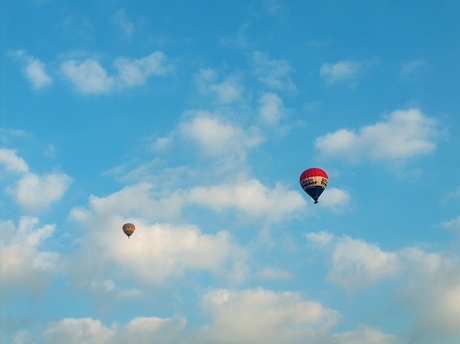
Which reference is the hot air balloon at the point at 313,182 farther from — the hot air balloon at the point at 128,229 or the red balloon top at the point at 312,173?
the hot air balloon at the point at 128,229

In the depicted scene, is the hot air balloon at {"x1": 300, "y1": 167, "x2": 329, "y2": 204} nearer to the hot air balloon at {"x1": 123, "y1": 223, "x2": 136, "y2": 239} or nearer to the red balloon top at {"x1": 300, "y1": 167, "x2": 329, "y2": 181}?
the red balloon top at {"x1": 300, "y1": 167, "x2": 329, "y2": 181}

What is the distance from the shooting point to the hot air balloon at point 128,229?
131 m

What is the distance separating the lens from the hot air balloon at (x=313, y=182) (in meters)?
107

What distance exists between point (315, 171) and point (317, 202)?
6107 millimetres

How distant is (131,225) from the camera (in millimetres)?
132750

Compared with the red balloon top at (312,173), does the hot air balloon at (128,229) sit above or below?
above

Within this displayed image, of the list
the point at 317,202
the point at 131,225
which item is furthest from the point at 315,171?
the point at 131,225

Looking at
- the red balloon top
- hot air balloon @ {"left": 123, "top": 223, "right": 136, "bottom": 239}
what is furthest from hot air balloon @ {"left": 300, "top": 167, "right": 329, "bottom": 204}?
hot air balloon @ {"left": 123, "top": 223, "right": 136, "bottom": 239}

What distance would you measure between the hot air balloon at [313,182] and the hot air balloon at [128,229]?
44085mm

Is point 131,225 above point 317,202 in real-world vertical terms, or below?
above

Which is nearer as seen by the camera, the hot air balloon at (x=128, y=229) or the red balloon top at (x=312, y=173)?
the red balloon top at (x=312, y=173)

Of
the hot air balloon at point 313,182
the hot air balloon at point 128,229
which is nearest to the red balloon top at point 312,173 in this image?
the hot air balloon at point 313,182

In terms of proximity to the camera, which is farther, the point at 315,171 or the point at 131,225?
the point at 131,225

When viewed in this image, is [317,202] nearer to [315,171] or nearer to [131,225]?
[315,171]
